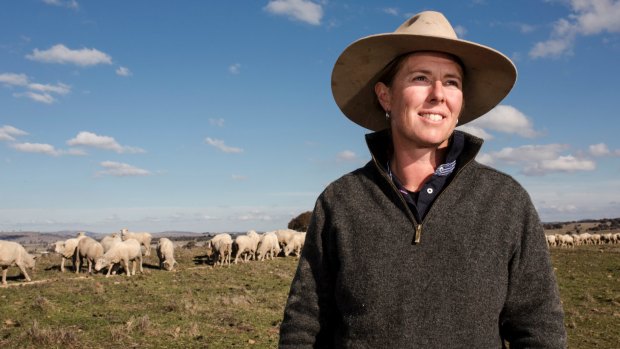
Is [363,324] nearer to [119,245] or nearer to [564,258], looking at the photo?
[119,245]

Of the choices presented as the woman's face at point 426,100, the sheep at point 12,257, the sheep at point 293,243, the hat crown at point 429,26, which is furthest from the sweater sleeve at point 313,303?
the sheep at point 293,243

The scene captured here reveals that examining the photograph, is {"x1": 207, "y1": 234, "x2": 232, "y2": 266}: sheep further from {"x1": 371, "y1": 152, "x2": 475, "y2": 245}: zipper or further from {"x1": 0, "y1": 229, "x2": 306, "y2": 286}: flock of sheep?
{"x1": 371, "y1": 152, "x2": 475, "y2": 245}: zipper

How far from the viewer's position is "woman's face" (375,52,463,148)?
2.36 metres

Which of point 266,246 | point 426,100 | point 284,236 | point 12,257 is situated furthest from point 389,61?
point 284,236

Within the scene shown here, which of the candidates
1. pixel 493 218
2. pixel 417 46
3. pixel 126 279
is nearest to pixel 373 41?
pixel 417 46

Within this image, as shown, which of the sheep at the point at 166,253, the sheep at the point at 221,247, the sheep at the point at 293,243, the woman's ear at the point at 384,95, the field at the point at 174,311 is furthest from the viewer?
the sheep at the point at 293,243

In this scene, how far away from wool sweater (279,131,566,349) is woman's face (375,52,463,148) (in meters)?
0.23

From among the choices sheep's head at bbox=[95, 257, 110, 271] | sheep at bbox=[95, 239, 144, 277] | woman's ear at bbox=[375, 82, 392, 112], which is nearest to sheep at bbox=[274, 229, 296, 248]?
sheep at bbox=[95, 239, 144, 277]

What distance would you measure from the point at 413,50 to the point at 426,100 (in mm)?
322

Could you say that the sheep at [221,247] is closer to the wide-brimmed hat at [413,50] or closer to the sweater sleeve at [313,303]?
the wide-brimmed hat at [413,50]

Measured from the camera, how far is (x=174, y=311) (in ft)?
41.9

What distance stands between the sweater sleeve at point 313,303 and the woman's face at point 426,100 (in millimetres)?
652

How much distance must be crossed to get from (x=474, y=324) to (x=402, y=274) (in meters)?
0.38

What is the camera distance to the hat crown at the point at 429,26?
2383 millimetres
